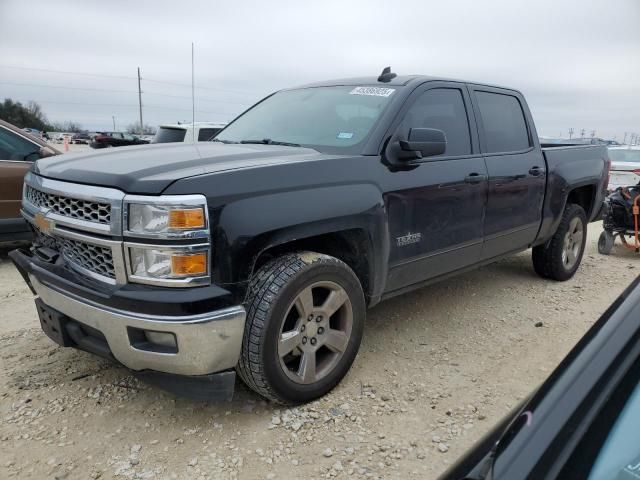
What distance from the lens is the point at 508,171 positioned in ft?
13.6

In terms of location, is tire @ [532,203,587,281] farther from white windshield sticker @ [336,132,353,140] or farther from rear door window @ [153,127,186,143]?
rear door window @ [153,127,186,143]

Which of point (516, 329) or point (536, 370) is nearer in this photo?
point (536, 370)

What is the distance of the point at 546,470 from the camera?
36.8 inches

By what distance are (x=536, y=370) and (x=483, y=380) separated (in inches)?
17.3

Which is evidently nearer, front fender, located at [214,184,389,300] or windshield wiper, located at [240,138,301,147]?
front fender, located at [214,184,389,300]

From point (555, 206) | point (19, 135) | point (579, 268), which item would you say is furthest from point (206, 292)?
point (579, 268)

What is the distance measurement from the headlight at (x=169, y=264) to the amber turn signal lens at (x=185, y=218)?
0.32 ft

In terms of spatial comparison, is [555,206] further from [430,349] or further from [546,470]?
[546,470]

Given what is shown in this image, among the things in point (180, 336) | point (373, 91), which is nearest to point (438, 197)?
point (373, 91)

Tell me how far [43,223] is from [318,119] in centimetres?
183

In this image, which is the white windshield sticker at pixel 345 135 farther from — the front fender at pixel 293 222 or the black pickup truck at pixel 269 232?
the front fender at pixel 293 222

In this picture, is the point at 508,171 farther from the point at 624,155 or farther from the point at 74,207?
the point at 624,155

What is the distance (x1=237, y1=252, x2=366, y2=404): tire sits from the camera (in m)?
2.50

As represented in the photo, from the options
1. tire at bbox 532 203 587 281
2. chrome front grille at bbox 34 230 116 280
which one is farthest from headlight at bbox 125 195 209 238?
tire at bbox 532 203 587 281
